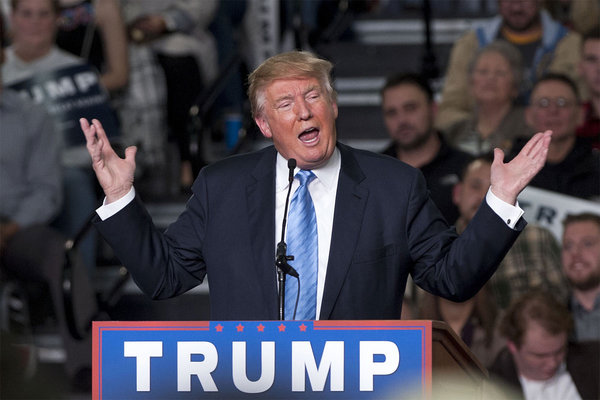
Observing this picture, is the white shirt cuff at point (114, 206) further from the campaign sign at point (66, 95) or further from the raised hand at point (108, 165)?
the campaign sign at point (66, 95)

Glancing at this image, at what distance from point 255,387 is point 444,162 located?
3.20 meters

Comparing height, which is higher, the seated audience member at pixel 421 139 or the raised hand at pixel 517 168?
the raised hand at pixel 517 168

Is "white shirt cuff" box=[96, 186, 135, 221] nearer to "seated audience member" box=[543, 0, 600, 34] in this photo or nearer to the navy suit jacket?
the navy suit jacket

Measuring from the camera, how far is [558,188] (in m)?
4.99

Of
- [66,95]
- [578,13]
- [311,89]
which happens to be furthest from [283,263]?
[578,13]

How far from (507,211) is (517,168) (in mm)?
88

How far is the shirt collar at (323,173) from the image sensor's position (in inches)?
98.5

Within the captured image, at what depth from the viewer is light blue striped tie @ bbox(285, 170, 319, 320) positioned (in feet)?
7.79

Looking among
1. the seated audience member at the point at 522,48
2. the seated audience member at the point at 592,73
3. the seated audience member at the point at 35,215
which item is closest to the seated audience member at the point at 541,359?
the seated audience member at the point at 592,73

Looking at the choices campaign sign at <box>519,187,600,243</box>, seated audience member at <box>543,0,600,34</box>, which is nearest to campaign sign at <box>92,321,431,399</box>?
campaign sign at <box>519,187,600,243</box>

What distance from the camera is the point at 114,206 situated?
2.39 meters

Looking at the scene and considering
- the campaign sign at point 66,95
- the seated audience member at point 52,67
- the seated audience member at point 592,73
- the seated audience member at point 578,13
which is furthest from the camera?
the seated audience member at point 578,13

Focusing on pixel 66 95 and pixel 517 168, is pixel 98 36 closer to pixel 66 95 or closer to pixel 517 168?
pixel 66 95

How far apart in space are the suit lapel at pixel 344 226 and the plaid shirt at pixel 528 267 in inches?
93.8
